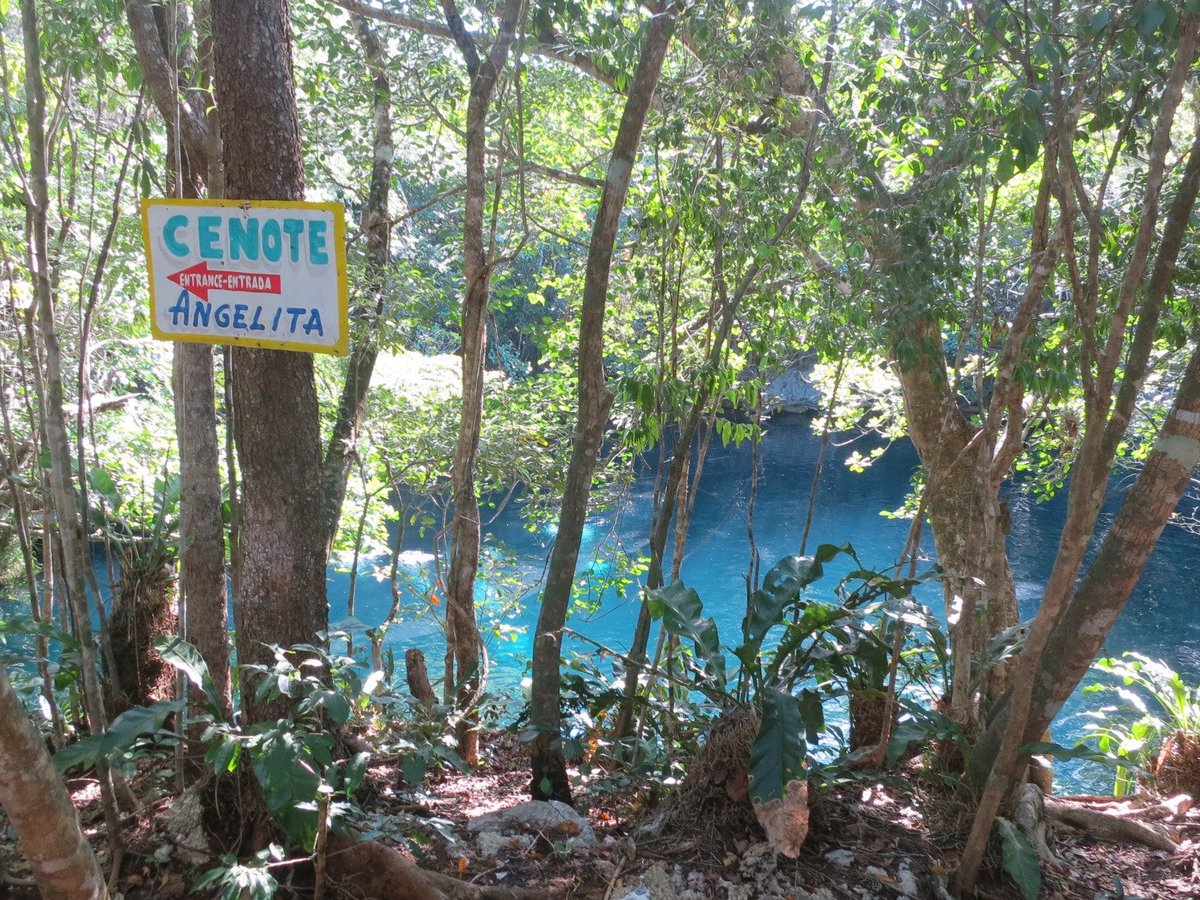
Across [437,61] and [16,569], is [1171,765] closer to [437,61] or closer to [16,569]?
[437,61]

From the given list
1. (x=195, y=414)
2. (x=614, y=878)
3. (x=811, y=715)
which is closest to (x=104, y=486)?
(x=195, y=414)

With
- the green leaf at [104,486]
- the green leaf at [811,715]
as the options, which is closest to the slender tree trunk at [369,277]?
the green leaf at [104,486]

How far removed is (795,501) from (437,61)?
1451 cm

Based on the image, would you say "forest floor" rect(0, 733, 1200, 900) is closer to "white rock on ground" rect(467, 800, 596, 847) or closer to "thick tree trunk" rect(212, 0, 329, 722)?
"white rock on ground" rect(467, 800, 596, 847)

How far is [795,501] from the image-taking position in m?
18.1

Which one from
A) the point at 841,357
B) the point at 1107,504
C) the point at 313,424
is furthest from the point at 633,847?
the point at 1107,504

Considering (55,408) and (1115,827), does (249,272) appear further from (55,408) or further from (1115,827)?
(1115,827)

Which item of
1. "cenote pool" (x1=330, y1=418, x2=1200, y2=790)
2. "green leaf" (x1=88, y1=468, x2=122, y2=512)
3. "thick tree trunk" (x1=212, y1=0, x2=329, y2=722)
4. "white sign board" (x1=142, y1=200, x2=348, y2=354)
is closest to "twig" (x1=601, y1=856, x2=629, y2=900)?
"thick tree trunk" (x1=212, y1=0, x2=329, y2=722)

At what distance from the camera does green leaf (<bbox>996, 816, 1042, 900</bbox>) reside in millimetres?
2342

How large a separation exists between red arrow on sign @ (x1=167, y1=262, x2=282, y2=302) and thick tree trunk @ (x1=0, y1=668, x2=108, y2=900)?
1.00 metres

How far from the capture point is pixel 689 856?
2.51 metres

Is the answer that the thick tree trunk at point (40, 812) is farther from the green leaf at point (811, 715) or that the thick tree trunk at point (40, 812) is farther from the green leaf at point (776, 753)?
the green leaf at point (811, 715)

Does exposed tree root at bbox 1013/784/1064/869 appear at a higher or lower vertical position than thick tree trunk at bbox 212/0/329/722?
lower

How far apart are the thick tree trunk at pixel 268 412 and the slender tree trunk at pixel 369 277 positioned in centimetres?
254
